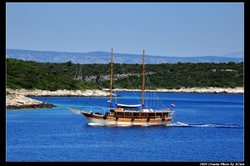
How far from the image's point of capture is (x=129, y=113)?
211 feet

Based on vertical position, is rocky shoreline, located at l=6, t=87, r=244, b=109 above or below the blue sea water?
above

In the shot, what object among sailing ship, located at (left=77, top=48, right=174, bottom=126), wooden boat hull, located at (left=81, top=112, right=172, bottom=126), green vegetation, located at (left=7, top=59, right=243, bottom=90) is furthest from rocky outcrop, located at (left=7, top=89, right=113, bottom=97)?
sailing ship, located at (left=77, top=48, right=174, bottom=126)

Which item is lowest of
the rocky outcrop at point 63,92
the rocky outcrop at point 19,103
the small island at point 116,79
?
the rocky outcrop at point 19,103

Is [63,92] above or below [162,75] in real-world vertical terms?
below

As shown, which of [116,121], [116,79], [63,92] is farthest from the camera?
[116,79]

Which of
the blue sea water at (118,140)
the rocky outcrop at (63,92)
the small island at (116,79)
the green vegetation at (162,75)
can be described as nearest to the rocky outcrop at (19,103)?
the blue sea water at (118,140)

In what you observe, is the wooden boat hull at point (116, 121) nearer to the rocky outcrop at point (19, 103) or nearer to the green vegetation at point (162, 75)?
the rocky outcrop at point (19, 103)

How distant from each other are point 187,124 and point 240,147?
1791 cm

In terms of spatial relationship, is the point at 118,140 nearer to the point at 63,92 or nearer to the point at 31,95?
the point at 31,95

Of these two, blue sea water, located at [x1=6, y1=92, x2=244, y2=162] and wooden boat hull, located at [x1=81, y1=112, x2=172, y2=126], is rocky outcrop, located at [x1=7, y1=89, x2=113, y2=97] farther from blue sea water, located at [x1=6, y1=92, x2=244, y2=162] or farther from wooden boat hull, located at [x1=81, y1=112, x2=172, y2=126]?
wooden boat hull, located at [x1=81, y1=112, x2=172, y2=126]

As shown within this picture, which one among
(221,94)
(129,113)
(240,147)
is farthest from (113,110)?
(221,94)

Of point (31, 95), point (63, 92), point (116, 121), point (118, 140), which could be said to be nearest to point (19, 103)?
point (116, 121)
